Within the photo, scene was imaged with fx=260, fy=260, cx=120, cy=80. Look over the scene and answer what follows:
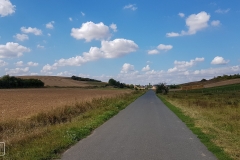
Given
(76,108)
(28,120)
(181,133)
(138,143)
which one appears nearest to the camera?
(138,143)

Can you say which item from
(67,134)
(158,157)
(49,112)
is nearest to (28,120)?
(49,112)

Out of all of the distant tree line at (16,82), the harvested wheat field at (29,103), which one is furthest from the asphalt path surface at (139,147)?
the distant tree line at (16,82)

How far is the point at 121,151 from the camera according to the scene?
25.2ft

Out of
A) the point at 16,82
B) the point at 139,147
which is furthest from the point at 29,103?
the point at 16,82

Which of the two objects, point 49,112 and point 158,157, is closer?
point 158,157

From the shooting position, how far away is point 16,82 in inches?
3691

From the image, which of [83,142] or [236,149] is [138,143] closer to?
[83,142]

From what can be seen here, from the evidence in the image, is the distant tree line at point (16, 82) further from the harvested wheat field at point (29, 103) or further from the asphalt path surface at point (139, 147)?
the asphalt path surface at point (139, 147)

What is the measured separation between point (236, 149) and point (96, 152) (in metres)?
4.31

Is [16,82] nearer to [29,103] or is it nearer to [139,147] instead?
[29,103]

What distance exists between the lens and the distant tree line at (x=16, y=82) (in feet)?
294

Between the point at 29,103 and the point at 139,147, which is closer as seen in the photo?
the point at 139,147

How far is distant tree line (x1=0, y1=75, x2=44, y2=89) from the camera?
8948 cm

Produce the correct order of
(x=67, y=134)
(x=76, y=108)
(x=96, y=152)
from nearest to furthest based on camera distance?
(x=96, y=152) < (x=67, y=134) < (x=76, y=108)
